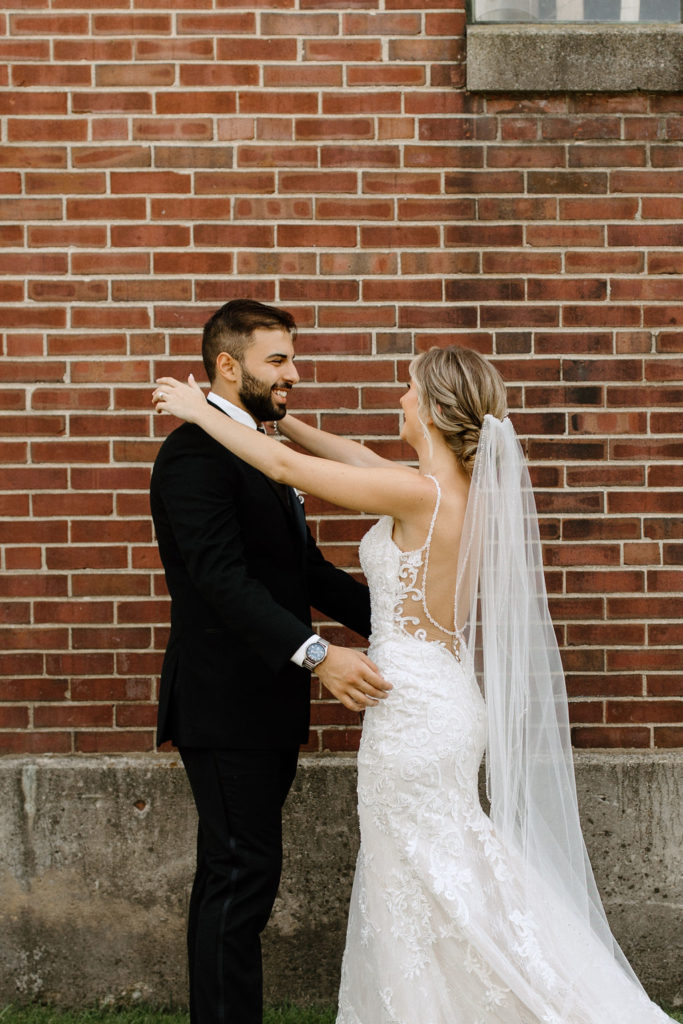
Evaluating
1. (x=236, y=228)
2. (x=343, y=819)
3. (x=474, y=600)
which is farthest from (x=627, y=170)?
(x=343, y=819)

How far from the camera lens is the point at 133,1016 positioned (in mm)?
3623

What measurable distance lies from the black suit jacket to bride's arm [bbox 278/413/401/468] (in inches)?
15.1

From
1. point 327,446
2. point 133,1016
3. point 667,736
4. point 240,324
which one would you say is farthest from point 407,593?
point 133,1016

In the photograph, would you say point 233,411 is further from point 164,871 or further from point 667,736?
point 667,736

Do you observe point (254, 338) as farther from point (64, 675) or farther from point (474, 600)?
point (64, 675)

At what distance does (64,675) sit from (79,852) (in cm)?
66

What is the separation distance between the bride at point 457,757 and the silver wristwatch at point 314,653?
9.1 inches

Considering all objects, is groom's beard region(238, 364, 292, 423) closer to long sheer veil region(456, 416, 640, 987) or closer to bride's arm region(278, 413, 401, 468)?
bride's arm region(278, 413, 401, 468)

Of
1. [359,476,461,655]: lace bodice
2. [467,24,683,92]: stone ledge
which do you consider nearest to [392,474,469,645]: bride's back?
[359,476,461,655]: lace bodice

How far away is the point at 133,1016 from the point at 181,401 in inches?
92.2

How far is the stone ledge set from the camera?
3.58 meters

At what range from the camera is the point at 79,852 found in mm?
3646

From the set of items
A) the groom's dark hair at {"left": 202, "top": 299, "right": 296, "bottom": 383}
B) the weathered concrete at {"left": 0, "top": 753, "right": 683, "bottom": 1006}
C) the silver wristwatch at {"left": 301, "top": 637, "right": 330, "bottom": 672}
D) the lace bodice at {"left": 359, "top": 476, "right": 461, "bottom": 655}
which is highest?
the groom's dark hair at {"left": 202, "top": 299, "right": 296, "bottom": 383}

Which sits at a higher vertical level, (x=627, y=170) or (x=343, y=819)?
(x=627, y=170)
